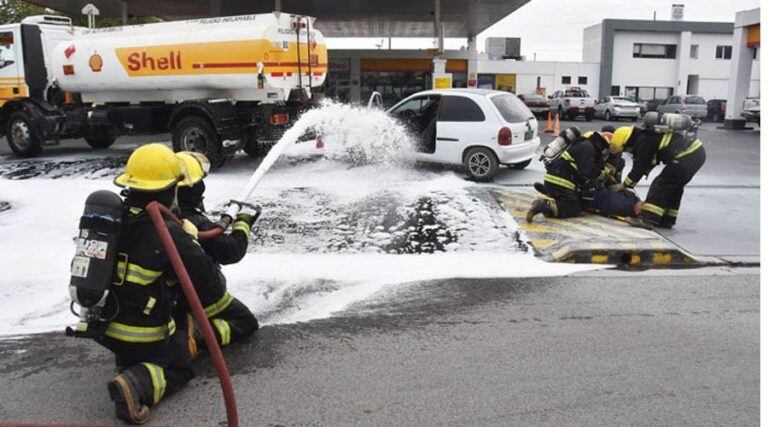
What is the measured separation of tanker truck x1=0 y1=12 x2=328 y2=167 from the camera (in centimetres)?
1074

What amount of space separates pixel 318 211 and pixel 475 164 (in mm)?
3230

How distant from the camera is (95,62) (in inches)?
466

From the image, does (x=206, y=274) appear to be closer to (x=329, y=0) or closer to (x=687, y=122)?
(x=687, y=122)

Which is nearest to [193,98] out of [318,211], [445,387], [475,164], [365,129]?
[365,129]

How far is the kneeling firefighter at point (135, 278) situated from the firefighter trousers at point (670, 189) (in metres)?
5.88

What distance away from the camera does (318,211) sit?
27.6 ft

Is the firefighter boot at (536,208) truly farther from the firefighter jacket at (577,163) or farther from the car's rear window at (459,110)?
the car's rear window at (459,110)

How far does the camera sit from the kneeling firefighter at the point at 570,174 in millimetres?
7555

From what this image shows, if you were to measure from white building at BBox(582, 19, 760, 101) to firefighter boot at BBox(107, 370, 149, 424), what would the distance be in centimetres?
4935

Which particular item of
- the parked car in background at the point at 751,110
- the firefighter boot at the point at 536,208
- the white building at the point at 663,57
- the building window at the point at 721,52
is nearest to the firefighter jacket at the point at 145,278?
the firefighter boot at the point at 536,208

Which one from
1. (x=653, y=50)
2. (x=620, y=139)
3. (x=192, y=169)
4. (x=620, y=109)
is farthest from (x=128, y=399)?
(x=653, y=50)

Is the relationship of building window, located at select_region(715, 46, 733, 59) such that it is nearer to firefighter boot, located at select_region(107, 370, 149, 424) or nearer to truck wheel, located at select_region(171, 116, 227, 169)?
truck wheel, located at select_region(171, 116, 227, 169)

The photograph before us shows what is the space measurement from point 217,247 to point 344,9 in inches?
1010

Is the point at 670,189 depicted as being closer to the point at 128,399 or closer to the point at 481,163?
the point at 481,163
